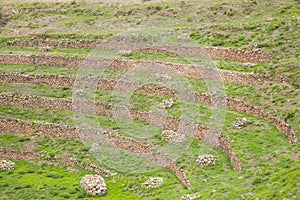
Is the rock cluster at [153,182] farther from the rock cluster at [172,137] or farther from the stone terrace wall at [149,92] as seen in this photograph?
the stone terrace wall at [149,92]

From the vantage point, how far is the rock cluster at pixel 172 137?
57841 mm

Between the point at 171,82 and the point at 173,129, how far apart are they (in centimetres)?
775

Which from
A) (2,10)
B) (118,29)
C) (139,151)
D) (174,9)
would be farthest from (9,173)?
(2,10)

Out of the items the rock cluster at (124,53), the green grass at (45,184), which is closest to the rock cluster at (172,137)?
the green grass at (45,184)

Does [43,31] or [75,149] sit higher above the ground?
[43,31]

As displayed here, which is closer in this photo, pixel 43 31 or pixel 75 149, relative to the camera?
pixel 75 149

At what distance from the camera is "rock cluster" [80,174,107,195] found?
2093 inches

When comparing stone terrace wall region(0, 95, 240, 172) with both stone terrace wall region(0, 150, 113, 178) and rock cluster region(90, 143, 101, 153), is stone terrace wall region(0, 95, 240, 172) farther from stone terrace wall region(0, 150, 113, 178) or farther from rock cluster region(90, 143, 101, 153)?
stone terrace wall region(0, 150, 113, 178)

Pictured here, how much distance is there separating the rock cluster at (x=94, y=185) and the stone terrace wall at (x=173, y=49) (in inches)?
881

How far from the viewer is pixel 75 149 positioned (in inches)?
2400

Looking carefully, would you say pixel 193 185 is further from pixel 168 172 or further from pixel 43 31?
pixel 43 31

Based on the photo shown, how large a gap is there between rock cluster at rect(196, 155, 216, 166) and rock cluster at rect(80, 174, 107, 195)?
8098 millimetres

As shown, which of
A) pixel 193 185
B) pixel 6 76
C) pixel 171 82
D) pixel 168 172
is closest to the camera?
pixel 193 185

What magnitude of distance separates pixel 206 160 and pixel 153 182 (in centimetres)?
477
